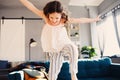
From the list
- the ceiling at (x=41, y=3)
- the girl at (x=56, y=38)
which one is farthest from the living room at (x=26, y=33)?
the girl at (x=56, y=38)

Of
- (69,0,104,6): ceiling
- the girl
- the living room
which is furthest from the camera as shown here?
(69,0,104,6): ceiling

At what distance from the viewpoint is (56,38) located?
5.07 feet

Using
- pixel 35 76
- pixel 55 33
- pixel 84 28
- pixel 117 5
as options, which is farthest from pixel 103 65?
pixel 84 28

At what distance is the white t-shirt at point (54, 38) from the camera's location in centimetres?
153

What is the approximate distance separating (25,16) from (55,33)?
5.35m

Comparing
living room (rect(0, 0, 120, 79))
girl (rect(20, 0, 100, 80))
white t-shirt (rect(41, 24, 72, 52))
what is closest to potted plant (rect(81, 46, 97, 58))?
living room (rect(0, 0, 120, 79))

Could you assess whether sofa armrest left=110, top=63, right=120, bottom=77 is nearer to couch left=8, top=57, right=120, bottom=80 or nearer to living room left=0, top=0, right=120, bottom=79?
couch left=8, top=57, right=120, bottom=80

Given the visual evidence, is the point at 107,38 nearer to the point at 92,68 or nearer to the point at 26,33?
the point at 26,33

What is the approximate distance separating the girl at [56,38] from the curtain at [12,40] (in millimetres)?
4901

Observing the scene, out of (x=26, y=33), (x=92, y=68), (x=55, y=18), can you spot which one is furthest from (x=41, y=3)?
(x=55, y=18)

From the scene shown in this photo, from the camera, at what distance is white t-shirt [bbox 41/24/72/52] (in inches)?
60.2

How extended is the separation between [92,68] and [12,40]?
3803 mm

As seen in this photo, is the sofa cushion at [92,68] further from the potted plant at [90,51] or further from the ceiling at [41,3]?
the ceiling at [41,3]

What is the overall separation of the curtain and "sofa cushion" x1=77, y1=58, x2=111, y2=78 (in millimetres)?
3439
